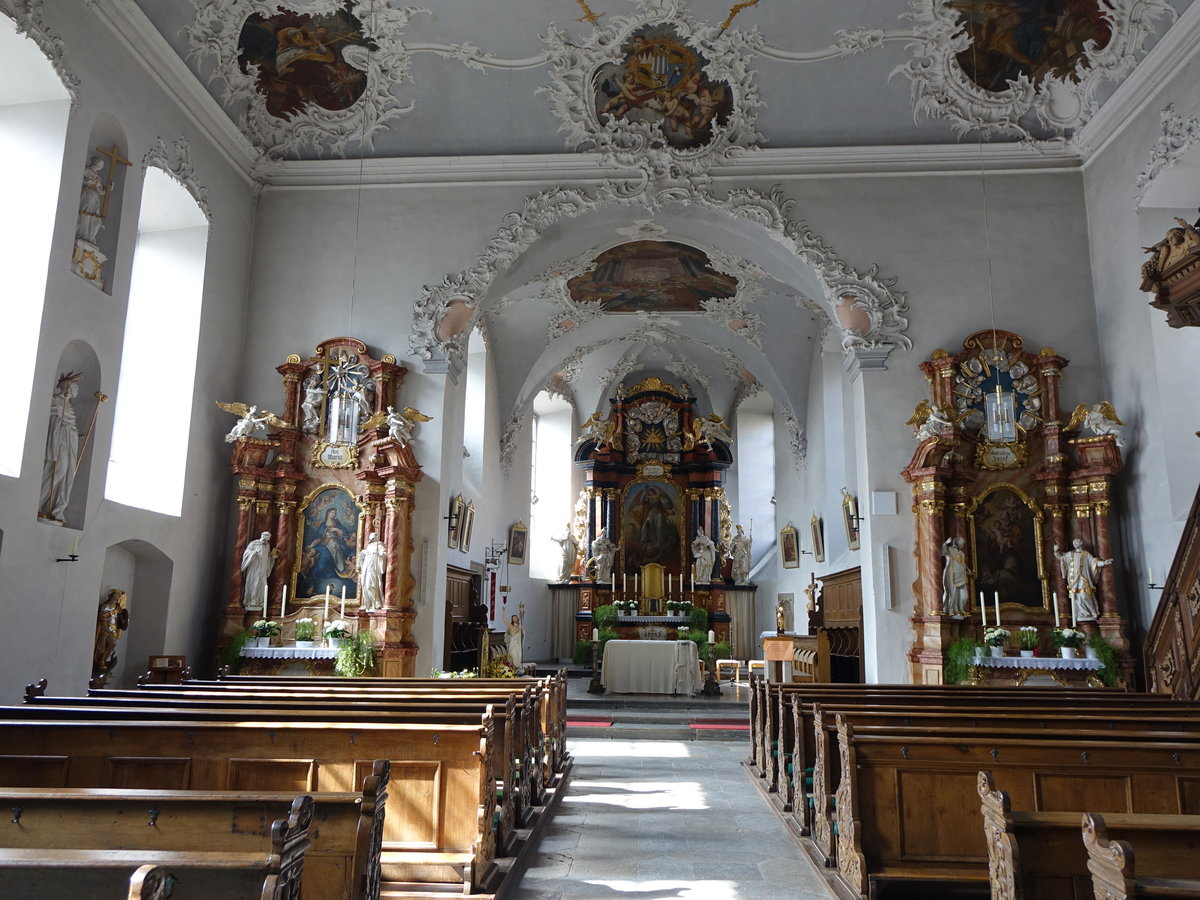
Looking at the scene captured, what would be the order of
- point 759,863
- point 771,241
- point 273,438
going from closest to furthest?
point 759,863 < point 273,438 < point 771,241

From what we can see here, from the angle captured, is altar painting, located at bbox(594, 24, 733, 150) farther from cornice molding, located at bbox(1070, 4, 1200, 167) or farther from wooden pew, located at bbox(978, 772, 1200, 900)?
wooden pew, located at bbox(978, 772, 1200, 900)

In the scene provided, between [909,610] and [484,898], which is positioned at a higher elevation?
[909,610]

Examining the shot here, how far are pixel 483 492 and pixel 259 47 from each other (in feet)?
27.6

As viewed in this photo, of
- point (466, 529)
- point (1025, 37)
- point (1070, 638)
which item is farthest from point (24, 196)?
point (1070, 638)

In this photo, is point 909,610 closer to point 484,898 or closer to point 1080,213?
point 1080,213

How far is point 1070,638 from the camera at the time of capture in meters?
10.2

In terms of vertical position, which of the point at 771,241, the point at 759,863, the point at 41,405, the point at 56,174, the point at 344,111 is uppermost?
the point at 344,111

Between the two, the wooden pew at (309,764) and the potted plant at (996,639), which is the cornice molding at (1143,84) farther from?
the wooden pew at (309,764)

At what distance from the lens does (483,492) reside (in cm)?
1716

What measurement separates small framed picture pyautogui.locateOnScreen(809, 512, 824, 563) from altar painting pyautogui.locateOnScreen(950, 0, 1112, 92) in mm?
7747

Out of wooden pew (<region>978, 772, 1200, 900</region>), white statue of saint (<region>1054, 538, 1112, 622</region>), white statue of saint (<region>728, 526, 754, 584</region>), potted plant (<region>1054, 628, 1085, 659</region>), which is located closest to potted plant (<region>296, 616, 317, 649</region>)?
potted plant (<region>1054, 628, 1085, 659</region>)

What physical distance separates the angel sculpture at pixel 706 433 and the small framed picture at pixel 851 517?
25.1 ft

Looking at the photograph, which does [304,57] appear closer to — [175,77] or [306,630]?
A: [175,77]

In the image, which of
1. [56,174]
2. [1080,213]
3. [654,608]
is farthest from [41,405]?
[654,608]
